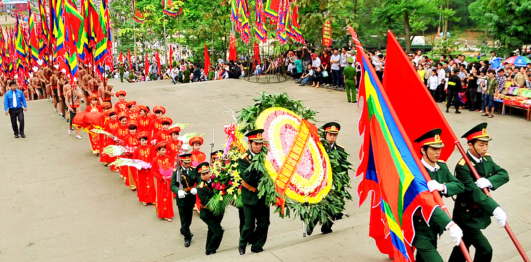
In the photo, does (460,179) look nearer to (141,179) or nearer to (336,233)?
(336,233)

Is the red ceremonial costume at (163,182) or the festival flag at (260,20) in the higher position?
the festival flag at (260,20)

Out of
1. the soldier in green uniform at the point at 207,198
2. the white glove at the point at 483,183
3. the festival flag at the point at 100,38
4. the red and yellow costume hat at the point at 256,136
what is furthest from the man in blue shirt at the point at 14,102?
the white glove at the point at 483,183

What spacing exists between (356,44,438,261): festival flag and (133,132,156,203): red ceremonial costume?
459 cm

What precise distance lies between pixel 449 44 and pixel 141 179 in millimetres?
21272

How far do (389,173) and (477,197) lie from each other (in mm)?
899

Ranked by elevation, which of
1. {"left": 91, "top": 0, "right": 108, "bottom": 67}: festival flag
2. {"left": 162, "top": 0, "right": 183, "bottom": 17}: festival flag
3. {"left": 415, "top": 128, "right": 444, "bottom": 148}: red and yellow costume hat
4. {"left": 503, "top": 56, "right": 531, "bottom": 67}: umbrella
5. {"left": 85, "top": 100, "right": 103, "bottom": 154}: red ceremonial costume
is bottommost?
{"left": 85, "top": 100, "right": 103, "bottom": 154}: red ceremonial costume

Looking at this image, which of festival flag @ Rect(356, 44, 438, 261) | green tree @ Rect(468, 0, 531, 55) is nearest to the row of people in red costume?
festival flag @ Rect(356, 44, 438, 261)

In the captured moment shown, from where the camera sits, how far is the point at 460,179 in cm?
532

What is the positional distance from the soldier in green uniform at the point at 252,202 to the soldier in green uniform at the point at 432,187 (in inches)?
78.2

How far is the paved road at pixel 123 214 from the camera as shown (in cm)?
679

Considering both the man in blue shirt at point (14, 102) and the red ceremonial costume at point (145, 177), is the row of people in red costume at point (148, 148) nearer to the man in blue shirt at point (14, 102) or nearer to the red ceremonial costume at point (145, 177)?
the red ceremonial costume at point (145, 177)

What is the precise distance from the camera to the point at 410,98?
6273mm

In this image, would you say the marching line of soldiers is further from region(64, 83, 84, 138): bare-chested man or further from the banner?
the banner

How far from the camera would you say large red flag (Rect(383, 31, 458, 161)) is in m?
5.97
